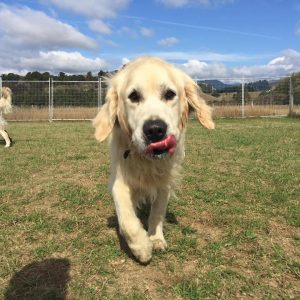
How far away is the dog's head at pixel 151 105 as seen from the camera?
3.11 metres

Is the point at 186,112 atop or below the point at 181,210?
atop

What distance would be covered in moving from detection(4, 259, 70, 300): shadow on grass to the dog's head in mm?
1108

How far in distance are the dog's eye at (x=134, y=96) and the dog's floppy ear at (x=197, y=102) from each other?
1.93 ft

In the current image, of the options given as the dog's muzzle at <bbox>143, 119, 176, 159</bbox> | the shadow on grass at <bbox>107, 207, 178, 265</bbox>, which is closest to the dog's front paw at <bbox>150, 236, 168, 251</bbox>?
the shadow on grass at <bbox>107, 207, 178, 265</bbox>

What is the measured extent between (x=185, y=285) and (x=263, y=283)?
567 millimetres

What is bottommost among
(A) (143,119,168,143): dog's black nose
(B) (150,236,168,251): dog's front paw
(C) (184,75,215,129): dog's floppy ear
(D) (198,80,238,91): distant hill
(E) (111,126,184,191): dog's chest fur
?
(B) (150,236,168,251): dog's front paw

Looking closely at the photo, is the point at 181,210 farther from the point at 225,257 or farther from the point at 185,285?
the point at 185,285

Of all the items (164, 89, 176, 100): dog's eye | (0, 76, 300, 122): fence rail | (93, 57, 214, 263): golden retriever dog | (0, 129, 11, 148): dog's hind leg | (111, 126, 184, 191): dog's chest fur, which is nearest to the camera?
(93, 57, 214, 263): golden retriever dog

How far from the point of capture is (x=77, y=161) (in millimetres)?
8023

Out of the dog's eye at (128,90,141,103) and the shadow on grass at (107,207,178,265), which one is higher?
the dog's eye at (128,90,141,103)

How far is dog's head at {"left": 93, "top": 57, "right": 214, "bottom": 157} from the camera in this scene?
10.2 ft

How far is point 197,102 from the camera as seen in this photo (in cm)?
383

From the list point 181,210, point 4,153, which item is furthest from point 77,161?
point 181,210

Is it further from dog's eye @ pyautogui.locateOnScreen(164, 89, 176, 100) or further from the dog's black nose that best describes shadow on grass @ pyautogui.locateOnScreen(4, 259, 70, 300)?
dog's eye @ pyautogui.locateOnScreen(164, 89, 176, 100)
